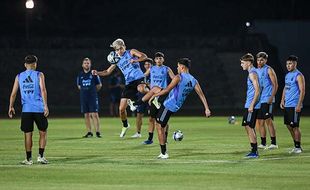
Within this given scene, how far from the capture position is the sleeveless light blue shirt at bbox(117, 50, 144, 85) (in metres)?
23.3

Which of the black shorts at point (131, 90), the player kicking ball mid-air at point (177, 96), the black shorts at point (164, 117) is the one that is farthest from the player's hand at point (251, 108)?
the black shorts at point (131, 90)

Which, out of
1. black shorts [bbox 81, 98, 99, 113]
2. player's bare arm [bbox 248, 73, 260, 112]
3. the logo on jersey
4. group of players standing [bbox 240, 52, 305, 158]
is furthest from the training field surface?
the logo on jersey

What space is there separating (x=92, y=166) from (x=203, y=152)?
401cm

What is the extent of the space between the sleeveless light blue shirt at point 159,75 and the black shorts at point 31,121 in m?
6.89

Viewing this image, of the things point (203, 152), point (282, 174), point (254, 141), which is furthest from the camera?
point (203, 152)

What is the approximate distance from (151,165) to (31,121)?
2.75 meters

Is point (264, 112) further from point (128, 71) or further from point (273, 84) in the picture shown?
point (128, 71)

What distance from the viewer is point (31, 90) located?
17734 mm

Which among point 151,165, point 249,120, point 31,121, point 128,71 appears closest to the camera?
point 151,165

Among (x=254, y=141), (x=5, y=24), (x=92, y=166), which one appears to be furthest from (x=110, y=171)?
(x=5, y=24)

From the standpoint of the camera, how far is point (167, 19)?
66688 millimetres

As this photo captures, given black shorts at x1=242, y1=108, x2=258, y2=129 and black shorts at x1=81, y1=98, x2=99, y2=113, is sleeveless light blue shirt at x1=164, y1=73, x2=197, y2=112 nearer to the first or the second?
black shorts at x1=242, y1=108, x2=258, y2=129

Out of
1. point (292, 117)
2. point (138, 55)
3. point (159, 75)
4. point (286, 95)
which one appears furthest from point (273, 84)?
point (159, 75)

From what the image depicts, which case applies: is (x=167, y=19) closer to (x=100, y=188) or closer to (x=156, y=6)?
(x=156, y=6)
